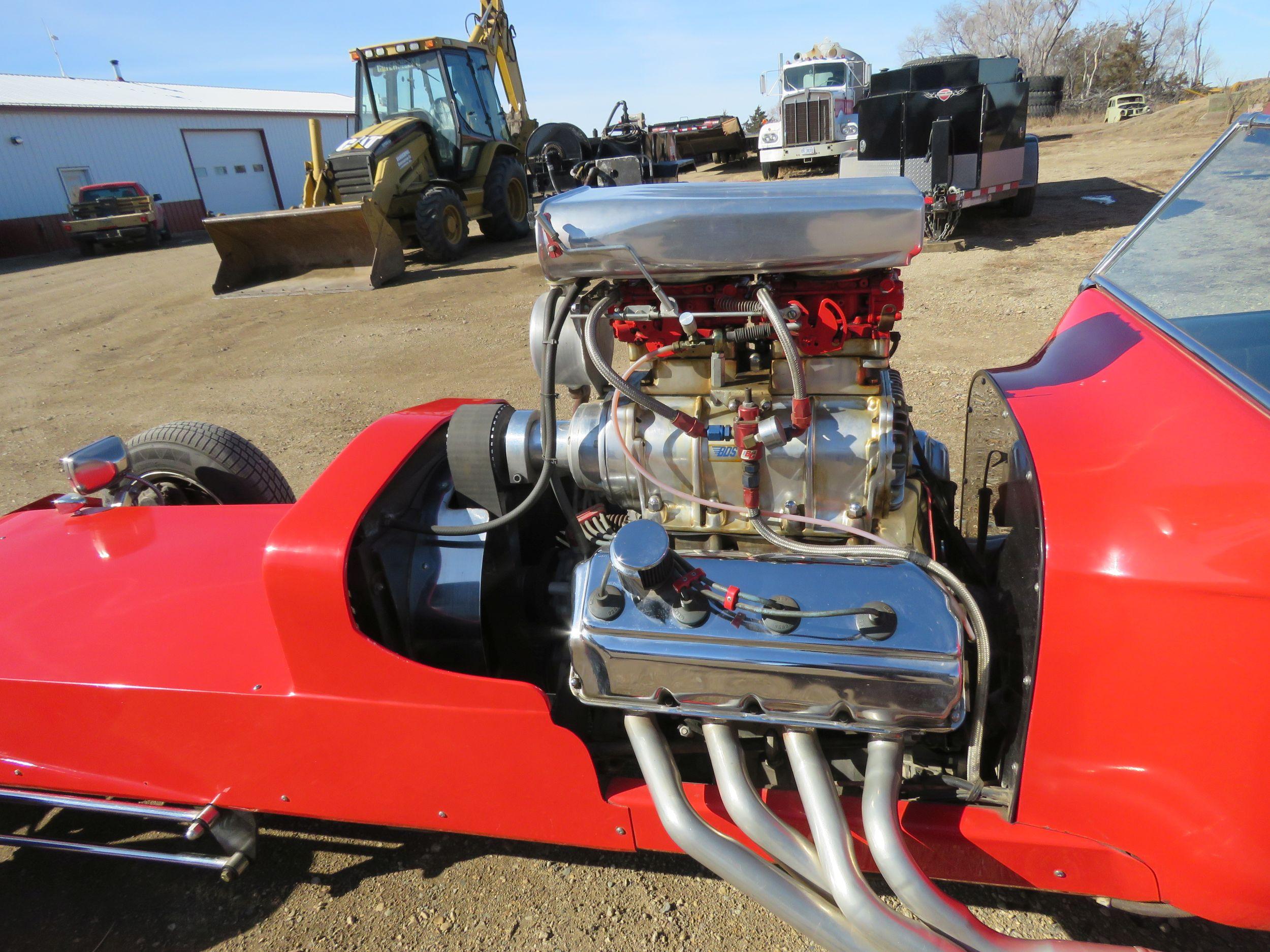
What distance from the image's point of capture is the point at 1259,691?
4.00 feet

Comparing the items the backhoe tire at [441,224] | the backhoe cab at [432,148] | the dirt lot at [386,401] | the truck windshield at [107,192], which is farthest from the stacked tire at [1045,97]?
the truck windshield at [107,192]

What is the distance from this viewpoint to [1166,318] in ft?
6.19

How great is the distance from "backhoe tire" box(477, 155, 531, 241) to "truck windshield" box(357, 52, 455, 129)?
0.98 metres

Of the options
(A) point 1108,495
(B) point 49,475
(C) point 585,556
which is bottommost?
(B) point 49,475

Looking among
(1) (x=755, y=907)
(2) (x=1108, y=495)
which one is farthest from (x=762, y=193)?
(1) (x=755, y=907)

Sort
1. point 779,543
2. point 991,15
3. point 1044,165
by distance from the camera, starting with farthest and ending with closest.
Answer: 1. point 991,15
2. point 1044,165
3. point 779,543

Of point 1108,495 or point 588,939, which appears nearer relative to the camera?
point 1108,495

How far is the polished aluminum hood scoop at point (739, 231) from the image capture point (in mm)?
1704

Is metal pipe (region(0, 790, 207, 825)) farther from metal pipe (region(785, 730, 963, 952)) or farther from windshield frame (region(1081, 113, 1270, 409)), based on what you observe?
windshield frame (region(1081, 113, 1270, 409))

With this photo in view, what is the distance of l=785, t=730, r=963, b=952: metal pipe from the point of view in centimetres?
133

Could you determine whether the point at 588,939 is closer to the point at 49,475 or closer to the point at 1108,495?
the point at 1108,495

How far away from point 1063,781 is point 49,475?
18.9 feet

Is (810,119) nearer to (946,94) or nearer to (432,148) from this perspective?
(946,94)

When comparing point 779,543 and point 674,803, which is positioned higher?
point 779,543
